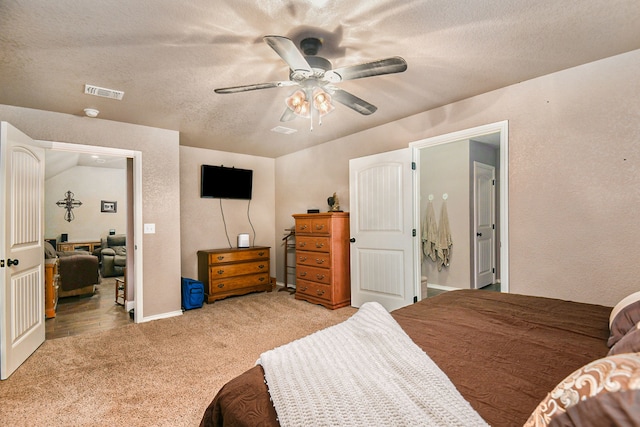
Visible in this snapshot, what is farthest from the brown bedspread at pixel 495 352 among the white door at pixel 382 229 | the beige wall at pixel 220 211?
the beige wall at pixel 220 211

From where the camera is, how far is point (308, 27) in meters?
1.88

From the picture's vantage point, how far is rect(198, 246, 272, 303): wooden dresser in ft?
14.8

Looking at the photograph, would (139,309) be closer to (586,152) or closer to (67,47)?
(67,47)

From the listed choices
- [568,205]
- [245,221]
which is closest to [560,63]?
[568,205]

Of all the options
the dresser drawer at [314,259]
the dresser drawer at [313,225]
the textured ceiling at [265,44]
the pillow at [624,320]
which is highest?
the textured ceiling at [265,44]

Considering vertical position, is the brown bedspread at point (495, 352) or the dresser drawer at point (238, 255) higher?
the brown bedspread at point (495, 352)

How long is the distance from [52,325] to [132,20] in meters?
3.75

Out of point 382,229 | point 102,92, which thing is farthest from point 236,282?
point 102,92

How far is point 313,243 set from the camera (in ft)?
14.2

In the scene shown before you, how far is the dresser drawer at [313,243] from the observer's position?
4.13 metres

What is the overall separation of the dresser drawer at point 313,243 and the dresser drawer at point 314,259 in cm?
6

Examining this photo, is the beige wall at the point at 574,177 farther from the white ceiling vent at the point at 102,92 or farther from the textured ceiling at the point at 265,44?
the white ceiling vent at the point at 102,92

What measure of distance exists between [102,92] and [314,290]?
3295mm

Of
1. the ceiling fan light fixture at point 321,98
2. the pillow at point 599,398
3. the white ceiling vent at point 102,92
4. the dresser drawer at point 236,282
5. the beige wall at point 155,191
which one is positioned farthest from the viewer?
the dresser drawer at point 236,282
